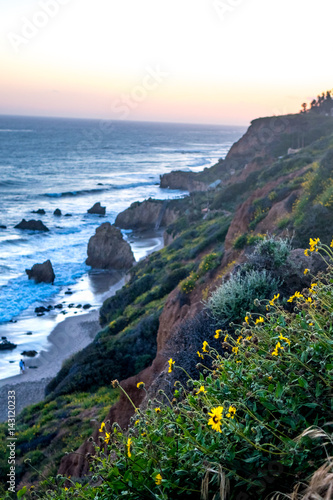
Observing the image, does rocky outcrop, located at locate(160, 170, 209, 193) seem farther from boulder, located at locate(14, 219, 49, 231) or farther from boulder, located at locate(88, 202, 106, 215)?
boulder, located at locate(14, 219, 49, 231)

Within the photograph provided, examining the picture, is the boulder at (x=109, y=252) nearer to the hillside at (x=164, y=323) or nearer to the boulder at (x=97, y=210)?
the hillside at (x=164, y=323)

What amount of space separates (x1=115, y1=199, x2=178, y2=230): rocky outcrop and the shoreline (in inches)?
948

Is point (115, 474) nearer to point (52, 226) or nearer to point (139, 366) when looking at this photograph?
point (139, 366)

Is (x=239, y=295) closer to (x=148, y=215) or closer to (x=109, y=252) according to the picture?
(x=109, y=252)

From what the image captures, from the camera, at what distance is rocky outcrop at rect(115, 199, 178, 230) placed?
4816 centimetres

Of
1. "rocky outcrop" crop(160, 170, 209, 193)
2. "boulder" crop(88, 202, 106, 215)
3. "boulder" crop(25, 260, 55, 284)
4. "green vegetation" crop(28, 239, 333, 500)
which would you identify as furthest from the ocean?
"green vegetation" crop(28, 239, 333, 500)

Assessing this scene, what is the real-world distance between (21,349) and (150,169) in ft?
280

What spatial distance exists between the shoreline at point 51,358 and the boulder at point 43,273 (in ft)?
23.7

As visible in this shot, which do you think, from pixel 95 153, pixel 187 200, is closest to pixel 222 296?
pixel 187 200

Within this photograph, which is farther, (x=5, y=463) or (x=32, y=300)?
(x=32, y=300)

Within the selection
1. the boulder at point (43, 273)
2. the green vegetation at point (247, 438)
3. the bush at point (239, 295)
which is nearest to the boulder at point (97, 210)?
the boulder at point (43, 273)

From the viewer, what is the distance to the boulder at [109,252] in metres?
34.8

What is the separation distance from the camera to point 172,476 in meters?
2.52

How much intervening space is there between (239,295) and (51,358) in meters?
16.1
